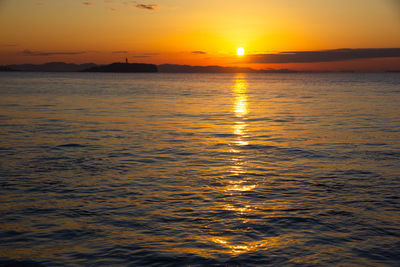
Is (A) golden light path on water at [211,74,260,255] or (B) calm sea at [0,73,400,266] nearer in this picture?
(B) calm sea at [0,73,400,266]

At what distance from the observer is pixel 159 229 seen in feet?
29.5

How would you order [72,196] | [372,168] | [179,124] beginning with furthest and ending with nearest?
[179,124]
[372,168]
[72,196]

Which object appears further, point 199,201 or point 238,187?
point 238,187

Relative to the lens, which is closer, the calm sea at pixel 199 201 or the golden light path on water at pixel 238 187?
the calm sea at pixel 199 201

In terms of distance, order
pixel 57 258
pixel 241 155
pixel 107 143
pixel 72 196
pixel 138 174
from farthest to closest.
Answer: pixel 107 143
pixel 241 155
pixel 138 174
pixel 72 196
pixel 57 258

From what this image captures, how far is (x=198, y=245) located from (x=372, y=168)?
9.77m

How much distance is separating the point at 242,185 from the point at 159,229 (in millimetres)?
4434

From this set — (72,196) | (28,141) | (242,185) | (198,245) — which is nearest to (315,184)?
(242,185)

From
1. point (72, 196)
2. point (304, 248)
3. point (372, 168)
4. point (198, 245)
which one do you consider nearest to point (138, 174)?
point (72, 196)

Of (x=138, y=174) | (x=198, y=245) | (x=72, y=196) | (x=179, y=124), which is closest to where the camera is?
(x=198, y=245)

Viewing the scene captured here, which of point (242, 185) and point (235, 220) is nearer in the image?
point (235, 220)

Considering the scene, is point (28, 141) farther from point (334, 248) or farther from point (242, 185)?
point (334, 248)

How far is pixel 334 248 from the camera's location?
8.06 meters

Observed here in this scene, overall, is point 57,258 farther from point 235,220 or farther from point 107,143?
point 107,143
